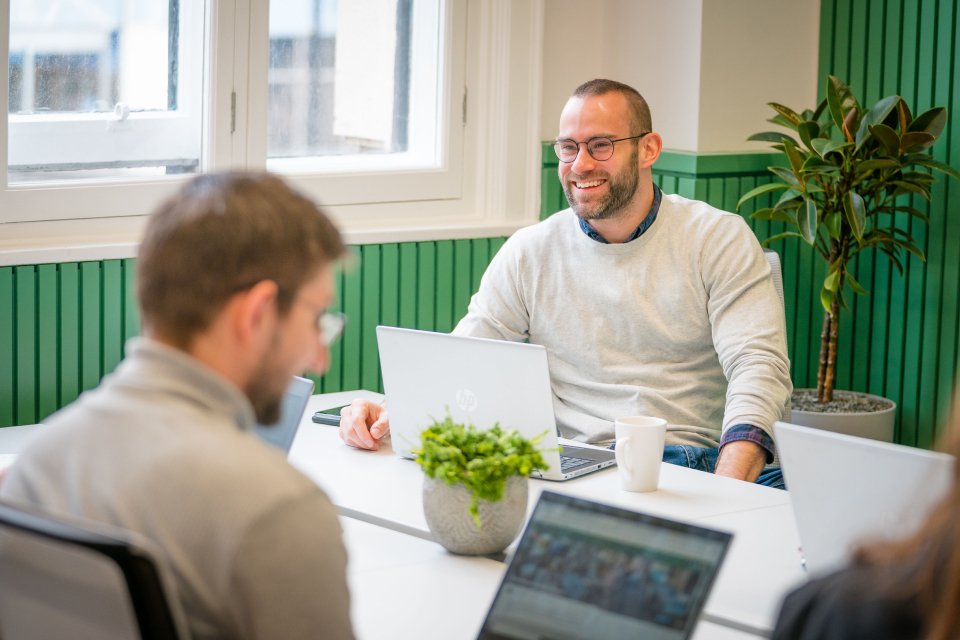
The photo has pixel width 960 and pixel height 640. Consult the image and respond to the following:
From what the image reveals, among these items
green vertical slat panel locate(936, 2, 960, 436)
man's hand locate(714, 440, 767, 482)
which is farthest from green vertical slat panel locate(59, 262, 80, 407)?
green vertical slat panel locate(936, 2, 960, 436)

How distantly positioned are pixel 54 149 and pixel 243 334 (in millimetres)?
2389

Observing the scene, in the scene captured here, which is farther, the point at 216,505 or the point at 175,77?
the point at 175,77

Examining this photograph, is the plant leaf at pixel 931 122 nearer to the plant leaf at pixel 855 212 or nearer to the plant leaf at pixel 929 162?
the plant leaf at pixel 929 162

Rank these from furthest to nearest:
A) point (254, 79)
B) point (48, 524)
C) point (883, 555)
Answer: point (254, 79) < point (48, 524) < point (883, 555)

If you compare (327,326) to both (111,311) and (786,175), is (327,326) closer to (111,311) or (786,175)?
(111,311)

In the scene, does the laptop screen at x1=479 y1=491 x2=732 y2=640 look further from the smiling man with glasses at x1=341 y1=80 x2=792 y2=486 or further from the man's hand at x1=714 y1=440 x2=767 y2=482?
the smiling man with glasses at x1=341 y1=80 x2=792 y2=486

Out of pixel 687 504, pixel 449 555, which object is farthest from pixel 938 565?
pixel 687 504

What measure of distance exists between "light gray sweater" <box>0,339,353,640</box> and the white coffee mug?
0.97m

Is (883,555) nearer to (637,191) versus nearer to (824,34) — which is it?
(637,191)

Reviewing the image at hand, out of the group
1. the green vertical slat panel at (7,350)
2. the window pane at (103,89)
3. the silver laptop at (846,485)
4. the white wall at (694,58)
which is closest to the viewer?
the silver laptop at (846,485)

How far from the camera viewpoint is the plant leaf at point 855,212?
11.6 feet

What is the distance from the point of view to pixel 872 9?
396cm

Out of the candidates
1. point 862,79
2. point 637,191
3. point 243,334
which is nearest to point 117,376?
point 243,334

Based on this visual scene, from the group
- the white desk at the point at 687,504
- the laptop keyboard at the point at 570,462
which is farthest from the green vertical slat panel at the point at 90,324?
the laptop keyboard at the point at 570,462
